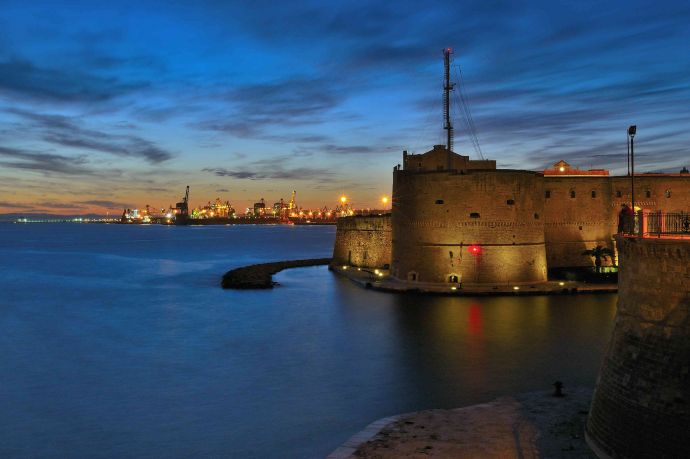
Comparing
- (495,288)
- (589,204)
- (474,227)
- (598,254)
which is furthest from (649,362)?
(589,204)

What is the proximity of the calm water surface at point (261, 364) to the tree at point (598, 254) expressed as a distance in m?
4.53

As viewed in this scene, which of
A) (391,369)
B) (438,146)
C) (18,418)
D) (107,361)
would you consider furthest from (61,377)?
(438,146)

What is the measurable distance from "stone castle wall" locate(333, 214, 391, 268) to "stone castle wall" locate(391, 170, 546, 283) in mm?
7733

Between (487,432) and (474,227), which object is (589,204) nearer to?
(474,227)

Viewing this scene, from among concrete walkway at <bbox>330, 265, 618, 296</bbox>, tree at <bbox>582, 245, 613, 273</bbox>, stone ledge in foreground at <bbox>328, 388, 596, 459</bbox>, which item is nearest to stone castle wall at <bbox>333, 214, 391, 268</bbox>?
concrete walkway at <bbox>330, 265, 618, 296</bbox>

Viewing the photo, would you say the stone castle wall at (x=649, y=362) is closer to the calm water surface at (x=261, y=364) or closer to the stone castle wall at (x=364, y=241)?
the calm water surface at (x=261, y=364)

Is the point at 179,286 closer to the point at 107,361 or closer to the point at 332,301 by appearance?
the point at 332,301

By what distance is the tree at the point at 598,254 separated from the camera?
31500mm

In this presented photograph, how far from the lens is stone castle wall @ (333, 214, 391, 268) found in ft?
124

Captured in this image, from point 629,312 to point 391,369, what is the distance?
8638mm

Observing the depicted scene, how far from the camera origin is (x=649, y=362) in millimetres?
8102

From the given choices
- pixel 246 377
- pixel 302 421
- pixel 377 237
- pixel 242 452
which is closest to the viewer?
pixel 242 452

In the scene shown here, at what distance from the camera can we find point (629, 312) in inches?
343

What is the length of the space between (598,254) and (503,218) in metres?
6.35
